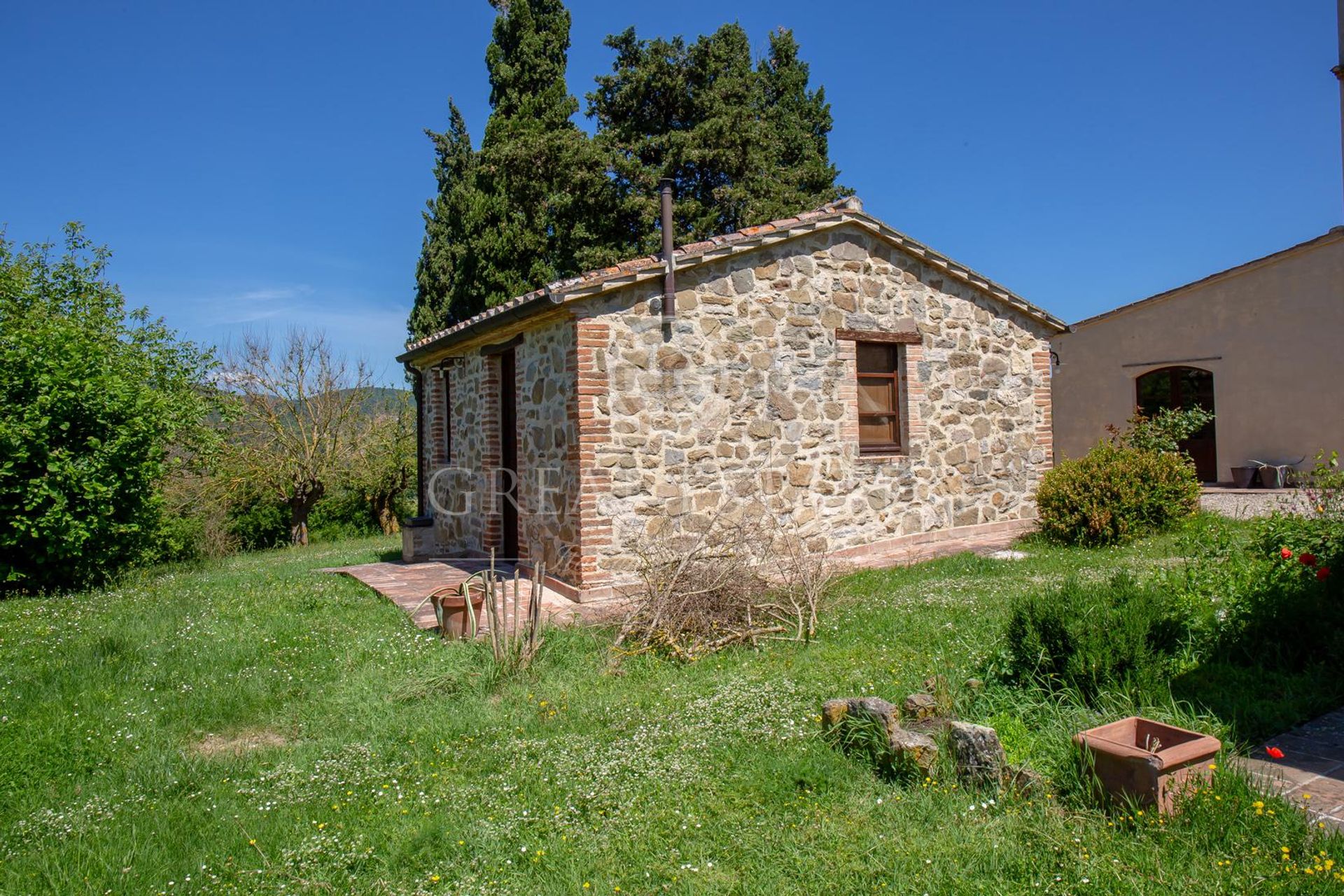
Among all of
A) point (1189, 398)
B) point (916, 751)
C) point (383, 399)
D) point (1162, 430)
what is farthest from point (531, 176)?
point (916, 751)

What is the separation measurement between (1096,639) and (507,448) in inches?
291

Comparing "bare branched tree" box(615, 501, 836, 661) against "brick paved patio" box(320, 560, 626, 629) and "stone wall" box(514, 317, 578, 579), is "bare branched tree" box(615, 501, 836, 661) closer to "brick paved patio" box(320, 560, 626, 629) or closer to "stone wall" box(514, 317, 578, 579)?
"brick paved patio" box(320, 560, 626, 629)

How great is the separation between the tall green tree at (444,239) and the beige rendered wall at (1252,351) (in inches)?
549

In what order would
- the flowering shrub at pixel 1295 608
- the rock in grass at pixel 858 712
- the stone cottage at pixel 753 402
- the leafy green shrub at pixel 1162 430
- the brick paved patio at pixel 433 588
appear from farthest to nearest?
the leafy green shrub at pixel 1162 430
the stone cottage at pixel 753 402
the brick paved patio at pixel 433 588
the flowering shrub at pixel 1295 608
the rock in grass at pixel 858 712

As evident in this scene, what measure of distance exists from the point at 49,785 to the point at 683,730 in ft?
11.1

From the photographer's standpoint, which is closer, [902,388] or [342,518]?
[902,388]

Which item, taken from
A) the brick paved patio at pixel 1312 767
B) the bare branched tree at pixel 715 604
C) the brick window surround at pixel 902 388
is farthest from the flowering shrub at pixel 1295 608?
the brick window surround at pixel 902 388

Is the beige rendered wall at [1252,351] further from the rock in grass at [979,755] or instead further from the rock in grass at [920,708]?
the rock in grass at [979,755]

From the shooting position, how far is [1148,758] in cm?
321

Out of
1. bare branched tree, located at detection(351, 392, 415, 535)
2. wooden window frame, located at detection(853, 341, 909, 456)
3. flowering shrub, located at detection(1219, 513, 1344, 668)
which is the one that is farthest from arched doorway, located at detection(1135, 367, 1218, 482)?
bare branched tree, located at detection(351, 392, 415, 535)

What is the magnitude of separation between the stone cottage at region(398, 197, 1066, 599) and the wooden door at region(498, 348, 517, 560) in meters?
0.03

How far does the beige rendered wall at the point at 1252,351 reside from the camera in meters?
14.1

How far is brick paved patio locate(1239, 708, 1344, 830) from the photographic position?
327 centimetres

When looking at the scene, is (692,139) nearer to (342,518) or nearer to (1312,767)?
(342,518)
